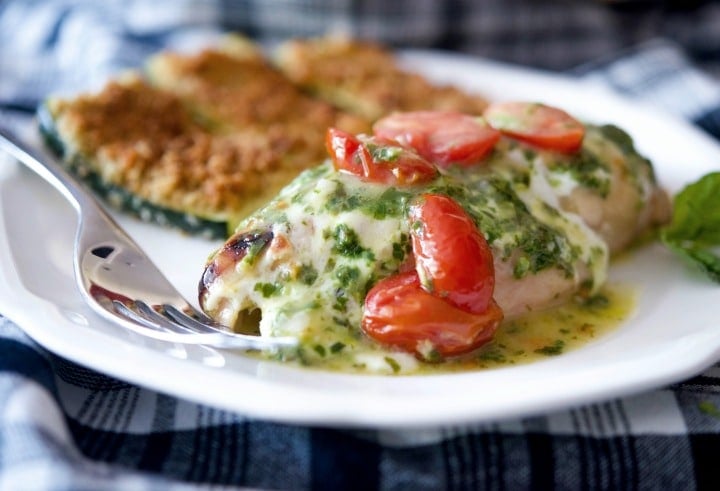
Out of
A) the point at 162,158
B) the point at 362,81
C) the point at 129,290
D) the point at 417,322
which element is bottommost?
the point at 362,81

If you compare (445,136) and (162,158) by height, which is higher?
(445,136)

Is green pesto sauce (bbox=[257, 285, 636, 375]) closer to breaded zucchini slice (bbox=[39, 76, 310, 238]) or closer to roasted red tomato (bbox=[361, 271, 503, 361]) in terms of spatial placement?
roasted red tomato (bbox=[361, 271, 503, 361])

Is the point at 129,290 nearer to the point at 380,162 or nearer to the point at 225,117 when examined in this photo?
the point at 380,162

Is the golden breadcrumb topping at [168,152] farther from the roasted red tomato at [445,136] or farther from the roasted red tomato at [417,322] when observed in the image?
the roasted red tomato at [417,322]

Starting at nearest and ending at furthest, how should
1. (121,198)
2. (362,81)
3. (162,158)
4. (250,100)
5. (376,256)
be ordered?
(376,256) → (121,198) → (162,158) → (250,100) → (362,81)

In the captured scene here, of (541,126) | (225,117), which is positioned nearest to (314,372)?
(541,126)

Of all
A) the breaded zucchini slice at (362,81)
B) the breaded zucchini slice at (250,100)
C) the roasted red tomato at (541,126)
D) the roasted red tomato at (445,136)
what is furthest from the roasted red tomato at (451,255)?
the breaded zucchini slice at (362,81)

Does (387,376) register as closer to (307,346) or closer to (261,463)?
(307,346)
